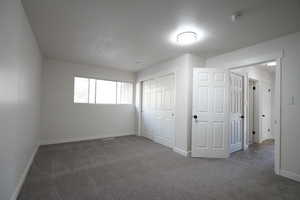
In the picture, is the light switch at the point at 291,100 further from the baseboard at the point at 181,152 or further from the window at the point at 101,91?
the window at the point at 101,91

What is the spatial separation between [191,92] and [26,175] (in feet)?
11.8

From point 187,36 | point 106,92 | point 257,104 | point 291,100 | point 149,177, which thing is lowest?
point 149,177

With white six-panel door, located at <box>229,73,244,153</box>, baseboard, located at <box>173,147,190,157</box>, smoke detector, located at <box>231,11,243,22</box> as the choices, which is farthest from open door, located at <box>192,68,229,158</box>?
smoke detector, located at <box>231,11,243,22</box>

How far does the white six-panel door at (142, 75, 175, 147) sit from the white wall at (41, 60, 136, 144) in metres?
1.05

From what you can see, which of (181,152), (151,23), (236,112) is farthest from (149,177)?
(236,112)

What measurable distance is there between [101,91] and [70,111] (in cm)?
120

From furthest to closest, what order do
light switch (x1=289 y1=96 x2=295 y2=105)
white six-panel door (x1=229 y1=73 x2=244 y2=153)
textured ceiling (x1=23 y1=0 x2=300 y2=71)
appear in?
white six-panel door (x1=229 y1=73 x2=244 y2=153), light switch (x1=289 y1=96 x2=295 y2=105), textured ceiling (x1=23 y1=0 x2=300 y2=71)

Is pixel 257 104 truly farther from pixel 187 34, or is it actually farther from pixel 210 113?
pixel 187 34

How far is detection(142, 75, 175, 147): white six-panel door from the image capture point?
4281mm

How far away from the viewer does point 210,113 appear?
11.0 ft

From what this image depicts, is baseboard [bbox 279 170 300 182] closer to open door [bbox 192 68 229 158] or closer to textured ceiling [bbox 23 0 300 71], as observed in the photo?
open door [bbox 192 68 229 158]

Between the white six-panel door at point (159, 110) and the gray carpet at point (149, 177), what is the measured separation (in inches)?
37.6

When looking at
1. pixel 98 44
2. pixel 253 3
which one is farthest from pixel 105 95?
pixel 253 3

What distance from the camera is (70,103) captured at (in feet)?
14.6
